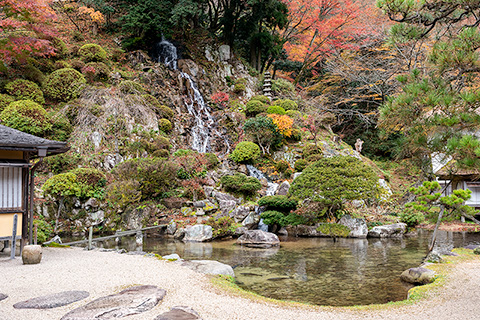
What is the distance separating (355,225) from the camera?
13102mm

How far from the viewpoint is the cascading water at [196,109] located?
19.4 meters

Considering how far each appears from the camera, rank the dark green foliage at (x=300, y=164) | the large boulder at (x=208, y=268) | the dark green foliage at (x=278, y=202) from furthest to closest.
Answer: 1. the dark green foliage at (x=300, y=164)
2. the dark green foliage at (x=278, y=202)
3. the large boulder at (x=208, y=268)

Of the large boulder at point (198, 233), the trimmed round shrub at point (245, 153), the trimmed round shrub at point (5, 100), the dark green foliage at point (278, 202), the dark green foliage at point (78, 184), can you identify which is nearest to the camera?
the dark green foliage at point (78, 184)

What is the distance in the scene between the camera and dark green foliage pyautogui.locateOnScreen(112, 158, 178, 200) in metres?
12.5

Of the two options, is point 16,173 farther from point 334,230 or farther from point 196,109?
point 196,109

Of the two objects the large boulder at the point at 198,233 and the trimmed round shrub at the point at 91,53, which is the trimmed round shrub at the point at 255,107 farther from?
the large boulder at the point at 198,233

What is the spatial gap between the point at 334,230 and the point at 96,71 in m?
15.5

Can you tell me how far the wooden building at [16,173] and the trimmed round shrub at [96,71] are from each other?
1095 cm

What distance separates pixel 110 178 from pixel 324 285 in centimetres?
983

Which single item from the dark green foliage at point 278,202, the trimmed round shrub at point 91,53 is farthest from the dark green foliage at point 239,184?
the trimmed round shrub at point 91,53

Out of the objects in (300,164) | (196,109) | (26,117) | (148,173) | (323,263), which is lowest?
(323,263)

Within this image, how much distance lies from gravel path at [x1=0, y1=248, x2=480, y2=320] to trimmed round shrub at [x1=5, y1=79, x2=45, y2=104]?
10070mm

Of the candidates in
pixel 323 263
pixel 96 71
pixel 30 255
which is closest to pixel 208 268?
pixel 323 263

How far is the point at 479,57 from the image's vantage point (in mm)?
4492
